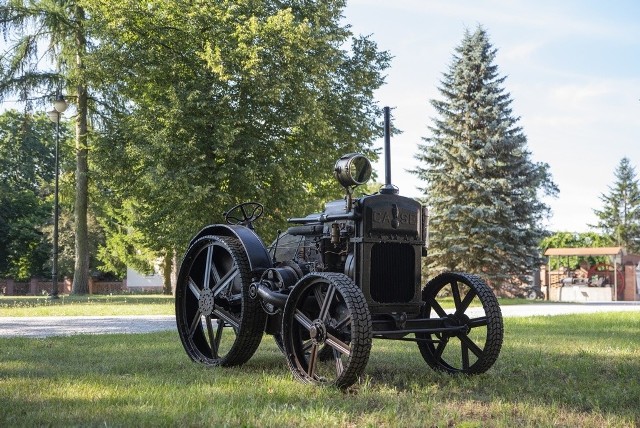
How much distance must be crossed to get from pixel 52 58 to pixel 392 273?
25.9 metres

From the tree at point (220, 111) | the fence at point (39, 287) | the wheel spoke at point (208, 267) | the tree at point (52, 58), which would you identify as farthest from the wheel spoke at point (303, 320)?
the fence at point (39, 287)

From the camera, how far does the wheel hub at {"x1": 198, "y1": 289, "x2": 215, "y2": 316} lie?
7289 mm

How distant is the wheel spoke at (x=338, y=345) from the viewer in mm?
5514

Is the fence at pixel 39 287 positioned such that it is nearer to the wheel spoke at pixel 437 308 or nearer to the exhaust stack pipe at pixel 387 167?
the wheel spoke at pixel 437 308

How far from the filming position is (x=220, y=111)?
22859 millimetres

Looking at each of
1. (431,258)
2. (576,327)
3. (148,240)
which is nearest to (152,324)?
(576,327)

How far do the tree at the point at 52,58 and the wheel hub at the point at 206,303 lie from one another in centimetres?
2099

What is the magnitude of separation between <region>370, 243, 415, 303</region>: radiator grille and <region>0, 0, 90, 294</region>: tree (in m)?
22.5

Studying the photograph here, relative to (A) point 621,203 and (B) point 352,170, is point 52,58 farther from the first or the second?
(A) point 621,203

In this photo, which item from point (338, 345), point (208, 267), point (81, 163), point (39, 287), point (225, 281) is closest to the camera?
point (338, 345)

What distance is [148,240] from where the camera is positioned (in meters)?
25.3

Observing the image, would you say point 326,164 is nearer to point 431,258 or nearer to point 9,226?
point 431,258

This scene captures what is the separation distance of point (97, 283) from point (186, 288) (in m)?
44.5

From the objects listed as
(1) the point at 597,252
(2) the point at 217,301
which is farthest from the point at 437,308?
(1) the point at 597,252
